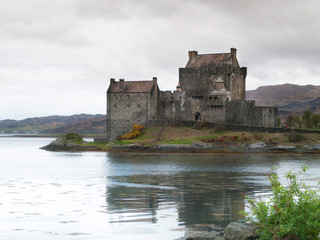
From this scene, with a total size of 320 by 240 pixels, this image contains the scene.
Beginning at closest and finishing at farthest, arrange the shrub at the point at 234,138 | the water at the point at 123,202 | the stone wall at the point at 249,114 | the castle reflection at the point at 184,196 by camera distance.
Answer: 1. the water at the point at 123,202
2. the castle reflection at the point at 184,196
3. the shrub at the point at 234,138
4. the stone wall at the point at 249,114

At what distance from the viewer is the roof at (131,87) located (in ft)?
224

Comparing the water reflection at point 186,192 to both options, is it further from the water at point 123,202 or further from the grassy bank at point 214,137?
the grassy bank at point 214,137

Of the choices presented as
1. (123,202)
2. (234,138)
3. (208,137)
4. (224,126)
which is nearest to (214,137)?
(208,137)

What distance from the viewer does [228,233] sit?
13133 mm

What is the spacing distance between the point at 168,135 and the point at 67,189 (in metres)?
38.6

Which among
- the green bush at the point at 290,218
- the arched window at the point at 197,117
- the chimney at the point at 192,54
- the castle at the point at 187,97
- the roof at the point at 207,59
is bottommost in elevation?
the green bush at the point at 290,218

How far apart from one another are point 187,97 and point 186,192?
1764 inches

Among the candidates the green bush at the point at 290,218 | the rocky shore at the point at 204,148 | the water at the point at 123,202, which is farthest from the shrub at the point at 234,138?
the green bush at the point at 290,218

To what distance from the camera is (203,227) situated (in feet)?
49.9

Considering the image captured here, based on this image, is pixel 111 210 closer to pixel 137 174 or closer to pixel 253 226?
pixel 253 226

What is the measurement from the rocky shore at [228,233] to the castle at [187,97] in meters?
50.6

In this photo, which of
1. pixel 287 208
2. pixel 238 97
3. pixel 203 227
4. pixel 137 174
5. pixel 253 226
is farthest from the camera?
pixel 238 97

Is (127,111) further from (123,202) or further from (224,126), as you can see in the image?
(123,202)

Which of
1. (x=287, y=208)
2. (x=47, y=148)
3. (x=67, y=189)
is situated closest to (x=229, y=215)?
(x=287, y=208)
